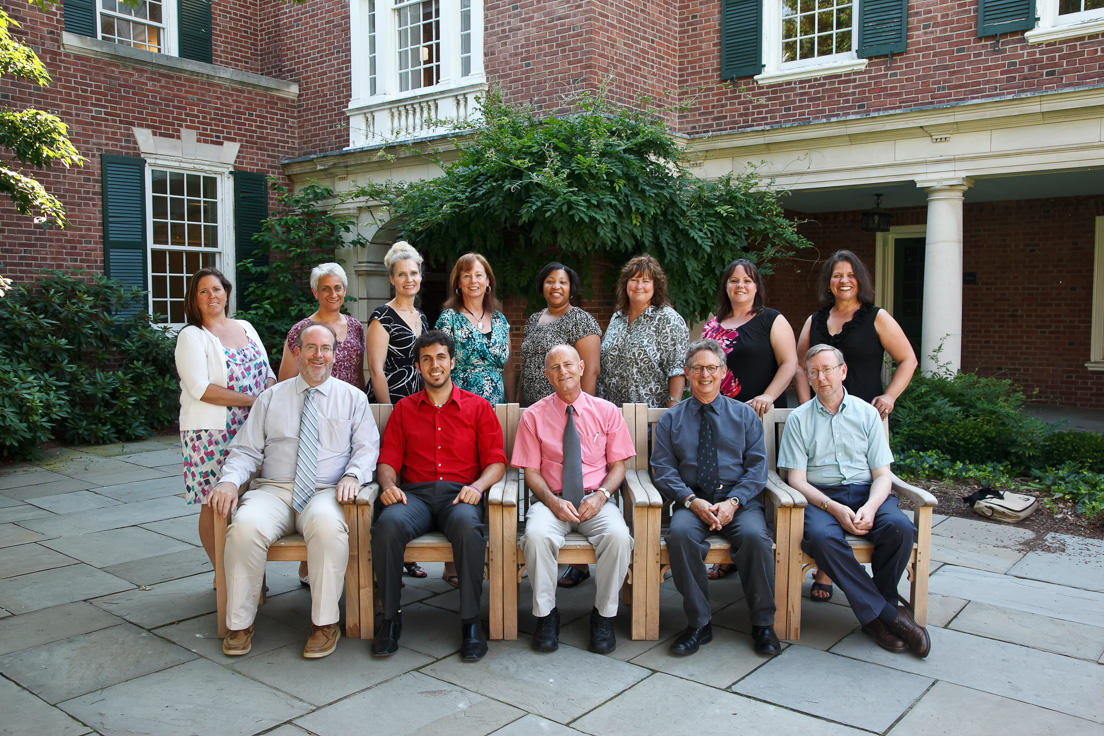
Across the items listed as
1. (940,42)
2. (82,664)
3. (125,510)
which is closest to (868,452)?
(82,664)

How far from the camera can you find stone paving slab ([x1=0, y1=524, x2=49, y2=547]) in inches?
220

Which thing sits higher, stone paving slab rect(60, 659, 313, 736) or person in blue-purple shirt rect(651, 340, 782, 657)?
person in blue-purple shirt rect(651, 340, 782, 657)

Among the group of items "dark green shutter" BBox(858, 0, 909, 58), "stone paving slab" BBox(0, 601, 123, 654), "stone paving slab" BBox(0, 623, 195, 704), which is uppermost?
"dark green shutter" BBox(858, 0, 909, 58)

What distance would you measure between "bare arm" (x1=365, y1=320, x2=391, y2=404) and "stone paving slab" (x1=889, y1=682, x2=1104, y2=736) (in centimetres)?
288

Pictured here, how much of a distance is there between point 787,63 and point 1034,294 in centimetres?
A: 514

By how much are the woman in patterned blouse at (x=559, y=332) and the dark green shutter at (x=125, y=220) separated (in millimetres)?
7530

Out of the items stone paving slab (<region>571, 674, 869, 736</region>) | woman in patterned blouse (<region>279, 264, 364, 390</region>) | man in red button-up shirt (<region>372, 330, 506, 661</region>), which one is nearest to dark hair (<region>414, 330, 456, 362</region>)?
man in red button-up shirt (<region>372, 330, 506, 661</region>)

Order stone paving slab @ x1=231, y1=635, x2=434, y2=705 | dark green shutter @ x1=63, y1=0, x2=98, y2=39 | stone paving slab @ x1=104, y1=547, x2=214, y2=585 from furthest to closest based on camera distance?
dark green shutter @ x1=63, y1=0, x2=98, y2=39
stone paving slab @ x1=104, y1=547, x2=214, y2=585
stone paving slab @ x1=231, y1=635, x2=434, y2=705

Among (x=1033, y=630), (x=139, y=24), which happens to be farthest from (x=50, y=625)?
(x=139, y=24)

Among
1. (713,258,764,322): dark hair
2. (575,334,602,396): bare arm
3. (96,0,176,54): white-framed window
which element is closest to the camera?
(713,258,764,322): dark hair

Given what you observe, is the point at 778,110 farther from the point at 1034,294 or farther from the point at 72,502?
the point at 72,502

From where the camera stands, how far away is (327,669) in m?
3.56

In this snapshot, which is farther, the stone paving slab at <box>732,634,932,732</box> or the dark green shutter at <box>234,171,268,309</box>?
the dark green shutter at <box>234,171,268,309</box>

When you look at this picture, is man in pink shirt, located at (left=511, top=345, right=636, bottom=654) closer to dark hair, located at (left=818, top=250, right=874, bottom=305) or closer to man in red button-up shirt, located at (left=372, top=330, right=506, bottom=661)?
man in red button-up shirt, located at (left=372, top=330, right=506, bottom=661)
